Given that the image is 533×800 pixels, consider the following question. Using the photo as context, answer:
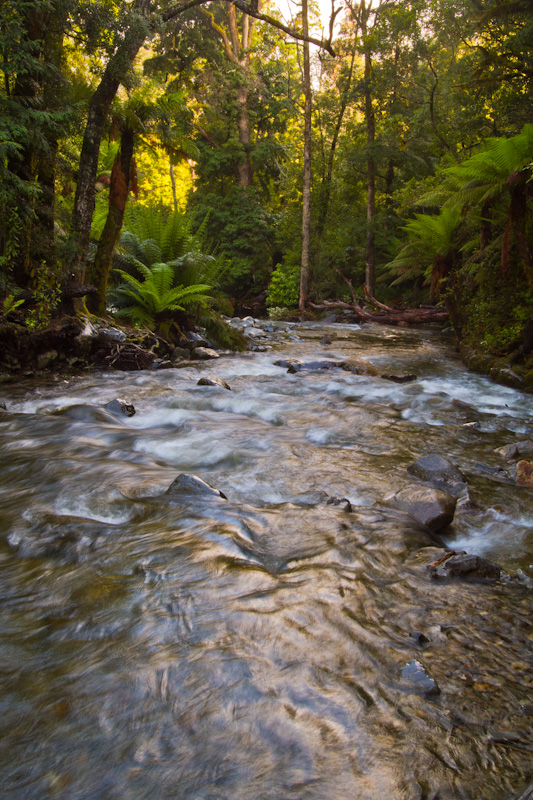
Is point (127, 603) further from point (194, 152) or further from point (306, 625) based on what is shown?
point (194, 152)

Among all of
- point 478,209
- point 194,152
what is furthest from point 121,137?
point 478,209

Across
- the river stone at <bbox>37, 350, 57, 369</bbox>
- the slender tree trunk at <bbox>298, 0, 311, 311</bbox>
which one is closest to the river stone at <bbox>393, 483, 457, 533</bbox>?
the river stone at <bbox>37, 350, 57, 369</bbox>

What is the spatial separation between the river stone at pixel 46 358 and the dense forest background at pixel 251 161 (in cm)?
52

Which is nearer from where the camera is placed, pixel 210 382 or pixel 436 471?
pixel 436 471

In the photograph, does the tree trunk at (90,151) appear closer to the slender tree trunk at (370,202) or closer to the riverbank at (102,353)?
the riverbank at (102,353)

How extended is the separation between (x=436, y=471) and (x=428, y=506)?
710 mm

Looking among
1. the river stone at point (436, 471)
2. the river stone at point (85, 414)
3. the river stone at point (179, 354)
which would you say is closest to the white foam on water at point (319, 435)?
the river stone at point (436, 471)

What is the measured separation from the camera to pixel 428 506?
276 cm

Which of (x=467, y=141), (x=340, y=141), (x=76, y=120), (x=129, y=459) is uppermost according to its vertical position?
(x=340, y=141)

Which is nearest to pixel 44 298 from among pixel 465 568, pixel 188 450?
pixel 188 450

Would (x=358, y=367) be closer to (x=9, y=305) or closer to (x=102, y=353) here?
(x=102, y=353)

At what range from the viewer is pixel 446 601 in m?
2.01

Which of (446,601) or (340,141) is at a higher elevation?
(340,141)

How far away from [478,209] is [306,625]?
8594mm
